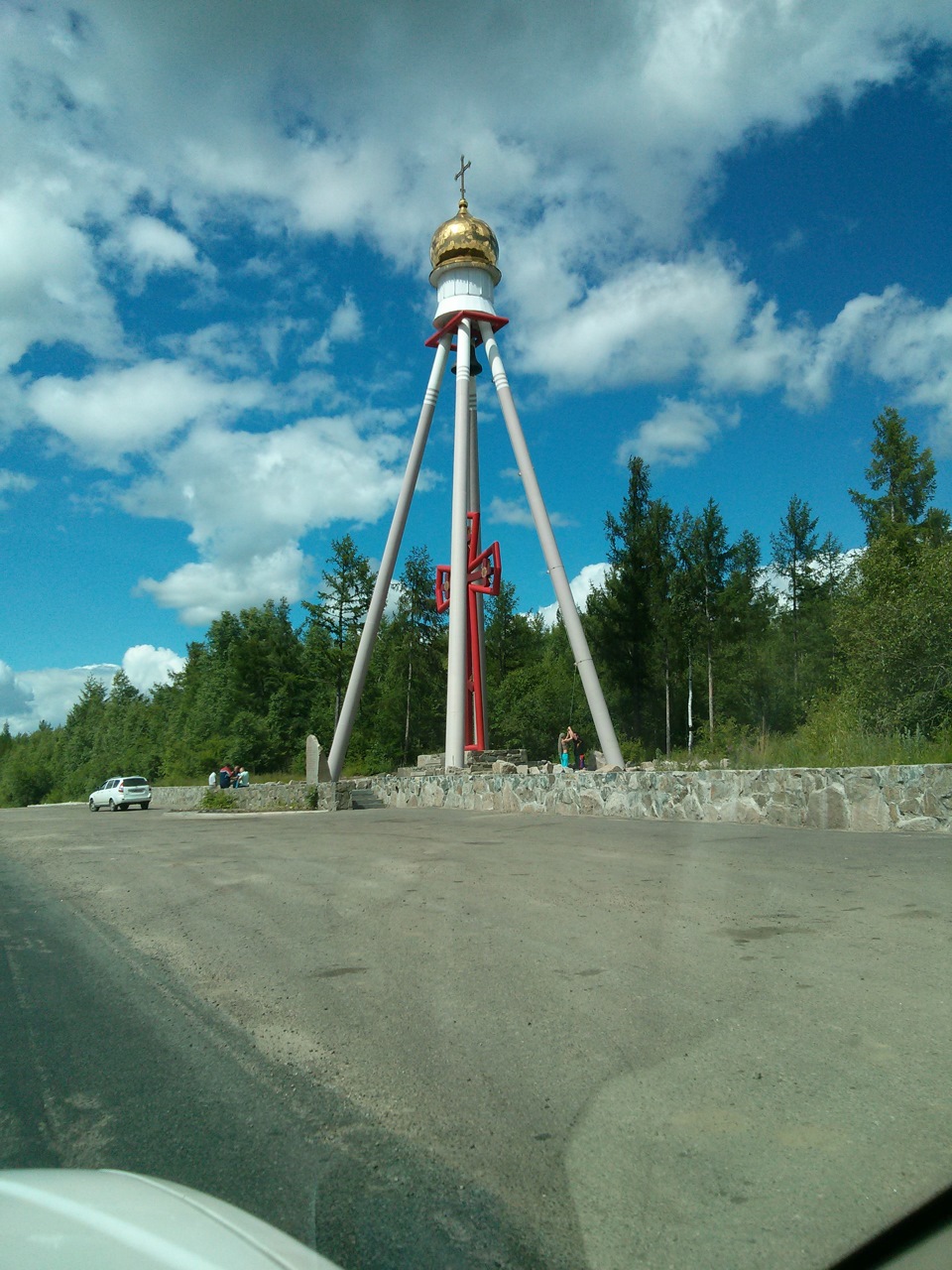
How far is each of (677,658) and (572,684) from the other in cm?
1056

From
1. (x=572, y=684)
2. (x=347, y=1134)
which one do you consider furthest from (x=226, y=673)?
(x=347, y=1134)

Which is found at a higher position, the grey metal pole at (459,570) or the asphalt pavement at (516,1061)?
the grey metal pole at (459,570)

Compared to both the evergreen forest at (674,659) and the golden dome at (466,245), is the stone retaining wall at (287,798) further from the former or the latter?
the golden dome at (466,245)

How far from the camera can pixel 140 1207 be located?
2.02 metres

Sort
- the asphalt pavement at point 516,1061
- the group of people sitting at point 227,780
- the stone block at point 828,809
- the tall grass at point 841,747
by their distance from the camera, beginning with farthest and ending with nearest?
the group of people sitting at point 227,780 → the tall grass at point 841,747 → the stone block at point 828,809 → the asphalt pavement at point 516,1061

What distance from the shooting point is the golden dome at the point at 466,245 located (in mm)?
31469

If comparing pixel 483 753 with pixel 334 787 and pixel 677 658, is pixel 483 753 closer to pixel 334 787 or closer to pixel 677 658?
pixel 334 787

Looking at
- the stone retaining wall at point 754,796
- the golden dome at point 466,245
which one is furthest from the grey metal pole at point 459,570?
the stone retaining wall at point 754,796

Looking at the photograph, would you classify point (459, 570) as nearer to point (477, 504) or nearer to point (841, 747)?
point (477, 504)

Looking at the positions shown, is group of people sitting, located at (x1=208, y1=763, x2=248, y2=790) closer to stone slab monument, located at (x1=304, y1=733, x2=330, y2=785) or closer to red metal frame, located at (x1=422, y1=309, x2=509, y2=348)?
stone slab monument, located at (x1=304, y1=733, x2=330, y2=785)

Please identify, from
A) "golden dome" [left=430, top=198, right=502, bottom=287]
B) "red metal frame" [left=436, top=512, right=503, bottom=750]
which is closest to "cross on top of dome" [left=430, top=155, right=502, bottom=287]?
"golden dome" [left=430, top=198, right=502, bottom=287]

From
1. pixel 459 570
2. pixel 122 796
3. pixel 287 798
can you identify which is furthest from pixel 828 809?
pixel 122 796

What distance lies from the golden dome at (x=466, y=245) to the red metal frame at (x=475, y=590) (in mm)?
8723

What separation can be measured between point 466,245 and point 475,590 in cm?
1191
